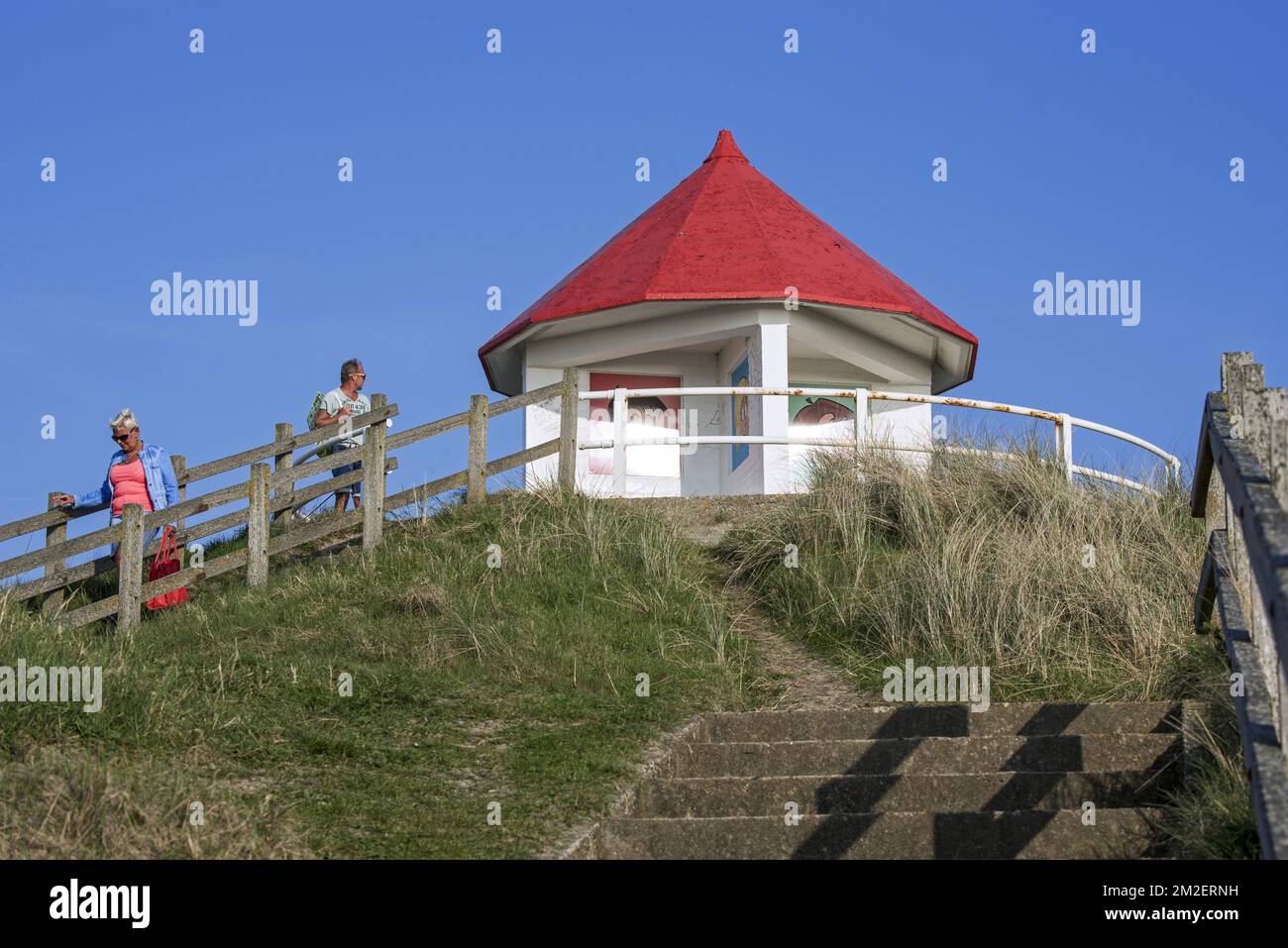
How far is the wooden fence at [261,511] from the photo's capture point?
13531 mm

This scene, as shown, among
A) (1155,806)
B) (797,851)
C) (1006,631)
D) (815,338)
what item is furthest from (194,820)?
(815,338)

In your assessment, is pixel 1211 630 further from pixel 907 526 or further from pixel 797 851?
pixel 907 526

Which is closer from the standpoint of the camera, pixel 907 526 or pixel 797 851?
pixel 797 851

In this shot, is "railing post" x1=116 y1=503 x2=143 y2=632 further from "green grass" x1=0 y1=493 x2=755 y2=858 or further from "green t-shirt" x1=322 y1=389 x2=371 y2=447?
"green t-shirt" x1=322 y1=389 x2=371 y2=447

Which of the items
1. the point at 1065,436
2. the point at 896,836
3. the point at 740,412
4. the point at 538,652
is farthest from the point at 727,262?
the point at 896,836

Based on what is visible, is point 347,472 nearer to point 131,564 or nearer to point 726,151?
point 131,564

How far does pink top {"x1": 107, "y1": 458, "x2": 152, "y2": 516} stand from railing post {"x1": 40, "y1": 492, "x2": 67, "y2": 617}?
0.65 metres

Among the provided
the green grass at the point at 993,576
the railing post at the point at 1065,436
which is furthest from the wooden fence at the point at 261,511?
the railing post at the point at 1065,436

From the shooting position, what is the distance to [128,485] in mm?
14523

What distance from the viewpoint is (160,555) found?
14.5 m

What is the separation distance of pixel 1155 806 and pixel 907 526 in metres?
6.64

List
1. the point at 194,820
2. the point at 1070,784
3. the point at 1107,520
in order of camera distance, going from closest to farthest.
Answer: the point at 194,820 → the point at 1070,784 → the point at 1107,520

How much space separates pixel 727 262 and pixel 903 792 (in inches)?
485

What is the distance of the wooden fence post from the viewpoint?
51.0 feet
